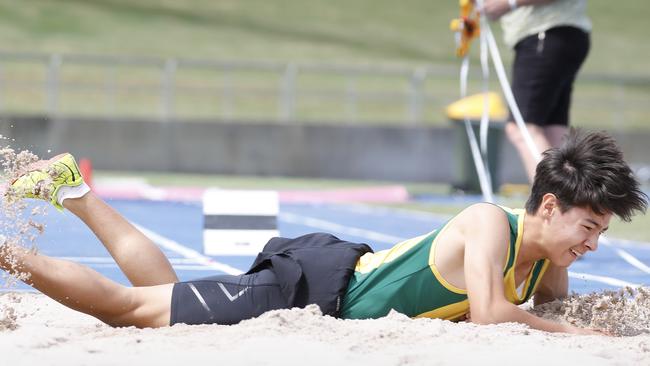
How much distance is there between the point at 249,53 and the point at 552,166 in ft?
117

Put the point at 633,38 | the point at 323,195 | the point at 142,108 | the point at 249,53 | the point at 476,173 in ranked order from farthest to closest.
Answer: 1. the point at 633,38
2. the point at 249,53
3. the point at 142,108
4. the point at 476,173
5. the point at 323,195

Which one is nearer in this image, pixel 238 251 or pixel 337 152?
pixel 238 251

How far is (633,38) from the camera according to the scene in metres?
46.3

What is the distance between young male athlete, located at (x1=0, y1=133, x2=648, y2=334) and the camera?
527 centimetres

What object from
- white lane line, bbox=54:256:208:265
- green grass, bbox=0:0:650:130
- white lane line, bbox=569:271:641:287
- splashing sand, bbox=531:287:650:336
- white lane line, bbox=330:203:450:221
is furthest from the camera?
green grass, bbox=0:0:650:130

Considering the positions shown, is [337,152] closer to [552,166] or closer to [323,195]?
[323,195]

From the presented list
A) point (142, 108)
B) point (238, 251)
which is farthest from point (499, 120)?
point (142, 108)

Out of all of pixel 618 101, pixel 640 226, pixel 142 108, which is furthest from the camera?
pixel 142 108

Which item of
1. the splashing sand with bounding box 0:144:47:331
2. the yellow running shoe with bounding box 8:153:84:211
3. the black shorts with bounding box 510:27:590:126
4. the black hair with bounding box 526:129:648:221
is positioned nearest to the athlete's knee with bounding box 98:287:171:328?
the splashing sand with bounding box 0:144:47:331

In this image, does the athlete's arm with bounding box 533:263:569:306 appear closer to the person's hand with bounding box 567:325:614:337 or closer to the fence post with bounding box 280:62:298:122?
the person's hand with bounding box 567:325:614:337

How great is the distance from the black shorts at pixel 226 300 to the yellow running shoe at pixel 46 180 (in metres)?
0.83

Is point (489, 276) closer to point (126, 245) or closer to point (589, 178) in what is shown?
point (589, 178)

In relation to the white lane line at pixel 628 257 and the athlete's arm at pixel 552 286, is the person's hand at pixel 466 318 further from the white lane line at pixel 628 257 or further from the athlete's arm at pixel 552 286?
the white lane line at pixel 628 257

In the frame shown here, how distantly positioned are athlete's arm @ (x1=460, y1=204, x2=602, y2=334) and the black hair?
0.27m
